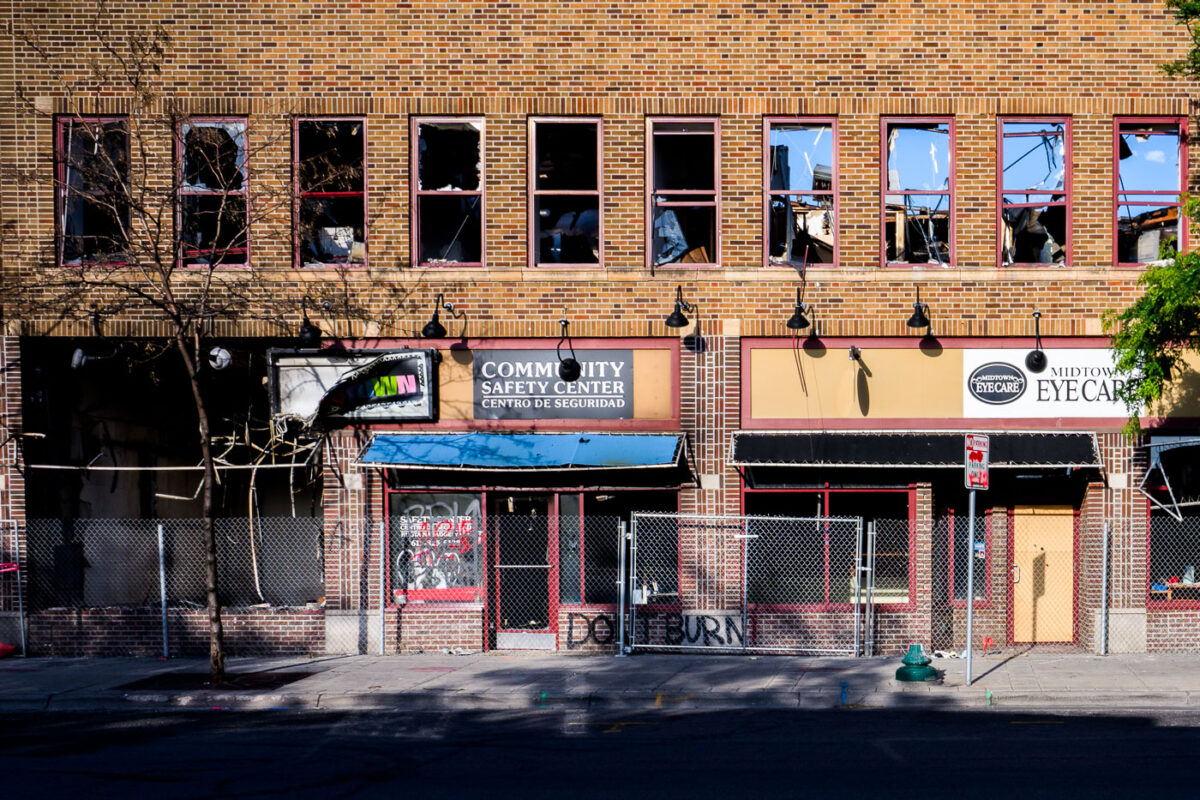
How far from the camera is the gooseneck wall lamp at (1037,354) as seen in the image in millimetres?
16719

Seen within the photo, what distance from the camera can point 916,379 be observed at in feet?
55.6

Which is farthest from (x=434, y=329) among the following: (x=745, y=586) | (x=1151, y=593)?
(x=1151, y=593)

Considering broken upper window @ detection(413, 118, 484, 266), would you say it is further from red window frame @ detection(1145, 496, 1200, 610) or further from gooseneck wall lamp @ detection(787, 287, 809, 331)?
red window frame @ detection(1145, 496, 1200, 610)

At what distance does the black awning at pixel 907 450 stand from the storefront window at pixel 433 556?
380cm

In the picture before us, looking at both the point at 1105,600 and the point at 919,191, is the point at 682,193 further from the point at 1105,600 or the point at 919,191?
the point at 1105,600

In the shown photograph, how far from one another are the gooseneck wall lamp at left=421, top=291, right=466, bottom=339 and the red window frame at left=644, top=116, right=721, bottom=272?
2727mm

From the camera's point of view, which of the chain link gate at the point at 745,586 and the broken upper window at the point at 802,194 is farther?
the broken upper window at the point at 802,194

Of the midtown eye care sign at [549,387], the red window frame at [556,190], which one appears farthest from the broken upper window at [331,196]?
the midtown eye care sign at [549,387]

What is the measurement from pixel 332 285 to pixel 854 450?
739cm

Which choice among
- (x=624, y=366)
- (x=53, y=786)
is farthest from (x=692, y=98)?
(x=53, y=786)

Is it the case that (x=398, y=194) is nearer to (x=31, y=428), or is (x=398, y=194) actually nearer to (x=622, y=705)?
(x=31, y=428)

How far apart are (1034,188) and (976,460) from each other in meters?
4.95

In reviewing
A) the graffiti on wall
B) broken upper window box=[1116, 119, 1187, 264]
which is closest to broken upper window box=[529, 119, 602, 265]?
the graffiti on wall

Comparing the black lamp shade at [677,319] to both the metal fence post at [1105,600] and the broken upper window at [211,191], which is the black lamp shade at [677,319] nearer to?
the broken upper window at [211,191]
